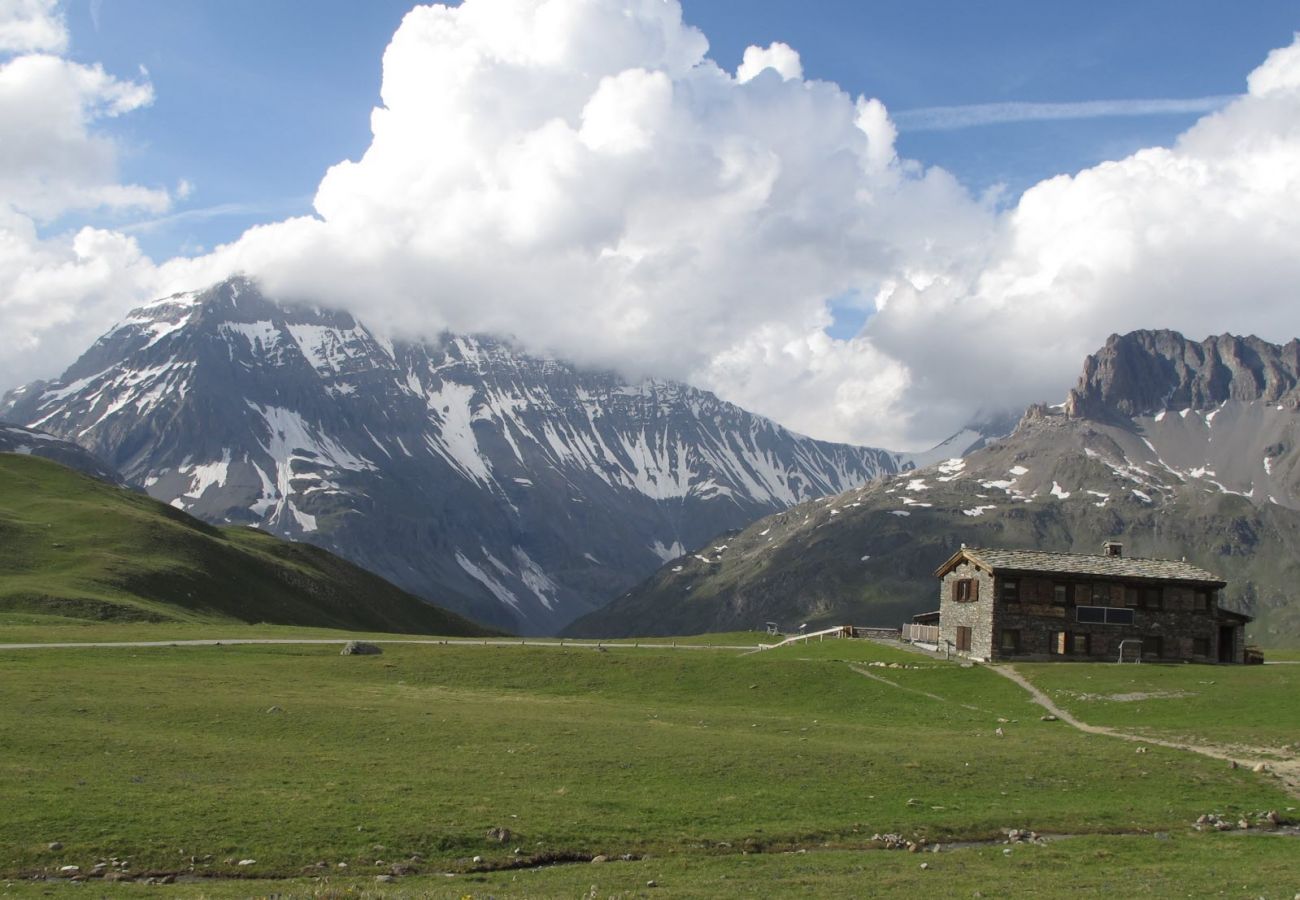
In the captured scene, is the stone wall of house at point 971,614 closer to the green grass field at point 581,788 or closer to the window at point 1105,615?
the window at point 1105,615

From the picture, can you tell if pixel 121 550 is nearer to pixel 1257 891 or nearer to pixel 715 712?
pixel 715 712

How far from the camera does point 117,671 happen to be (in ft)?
195

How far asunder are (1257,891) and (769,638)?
76453 mm

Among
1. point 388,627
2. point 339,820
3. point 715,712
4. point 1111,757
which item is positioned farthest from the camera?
point 388,627

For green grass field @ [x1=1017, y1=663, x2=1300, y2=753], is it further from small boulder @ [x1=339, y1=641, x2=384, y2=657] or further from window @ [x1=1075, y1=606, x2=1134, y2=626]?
small boulder @ [x1=339, y1=641, x2=384, y2=657]

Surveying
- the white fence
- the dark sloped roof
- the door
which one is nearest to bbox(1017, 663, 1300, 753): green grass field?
the door

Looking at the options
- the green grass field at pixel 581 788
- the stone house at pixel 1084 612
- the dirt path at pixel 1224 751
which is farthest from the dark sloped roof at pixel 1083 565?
the dirt path at pixel 1224 751

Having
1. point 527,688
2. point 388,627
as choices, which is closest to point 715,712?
point 527,688

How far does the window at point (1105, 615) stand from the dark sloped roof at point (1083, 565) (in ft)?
8.44

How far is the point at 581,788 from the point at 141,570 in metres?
109

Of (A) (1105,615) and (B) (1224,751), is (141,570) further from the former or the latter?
(B) (1224,751)

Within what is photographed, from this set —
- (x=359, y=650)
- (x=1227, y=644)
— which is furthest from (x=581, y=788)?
(x=1227, y=644)

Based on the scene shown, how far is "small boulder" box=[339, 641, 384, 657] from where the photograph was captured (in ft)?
244

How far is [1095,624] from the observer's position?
80.5 metres
